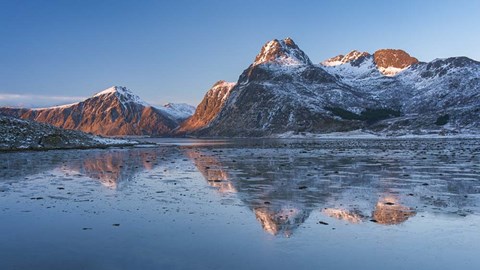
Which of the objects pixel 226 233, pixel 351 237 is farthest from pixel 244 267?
pixel 351 237

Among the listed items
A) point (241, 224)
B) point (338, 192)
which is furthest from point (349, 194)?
point (241, 224)

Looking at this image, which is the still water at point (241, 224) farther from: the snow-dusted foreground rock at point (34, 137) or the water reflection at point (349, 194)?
the snow-dusted foreground rock at point (34, 137)

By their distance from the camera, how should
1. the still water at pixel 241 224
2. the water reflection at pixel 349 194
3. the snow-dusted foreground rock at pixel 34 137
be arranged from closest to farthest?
1. the still water at pixel 241 224
2. the water reflection at pixel 349 194
3. the snow-dusted foreground rock at pixel 34 137

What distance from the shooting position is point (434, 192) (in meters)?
24.0

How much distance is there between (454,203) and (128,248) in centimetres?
1645

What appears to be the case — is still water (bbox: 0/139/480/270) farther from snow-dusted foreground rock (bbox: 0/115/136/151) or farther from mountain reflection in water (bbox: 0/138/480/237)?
snow-dusted foreground rock (bbox: 0/115/136/151)

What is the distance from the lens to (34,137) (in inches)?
3120

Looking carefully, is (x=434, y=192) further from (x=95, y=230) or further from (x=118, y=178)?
(x=118, y=178)

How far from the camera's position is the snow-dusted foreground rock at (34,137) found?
241 feet

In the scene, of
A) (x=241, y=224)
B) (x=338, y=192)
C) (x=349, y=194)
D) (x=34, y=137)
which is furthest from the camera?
(x=34, y=137)

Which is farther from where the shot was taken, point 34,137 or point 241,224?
point 34,137

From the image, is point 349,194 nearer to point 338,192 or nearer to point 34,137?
point 338,192

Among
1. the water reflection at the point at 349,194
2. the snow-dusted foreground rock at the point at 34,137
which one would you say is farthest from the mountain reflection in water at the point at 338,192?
the snow-dusted foreground rock at the point at 34,137

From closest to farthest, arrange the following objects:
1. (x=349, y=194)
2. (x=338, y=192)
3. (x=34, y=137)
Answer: (x=349, y=194)
(x=338, y=192)
(x=34, y=137)
